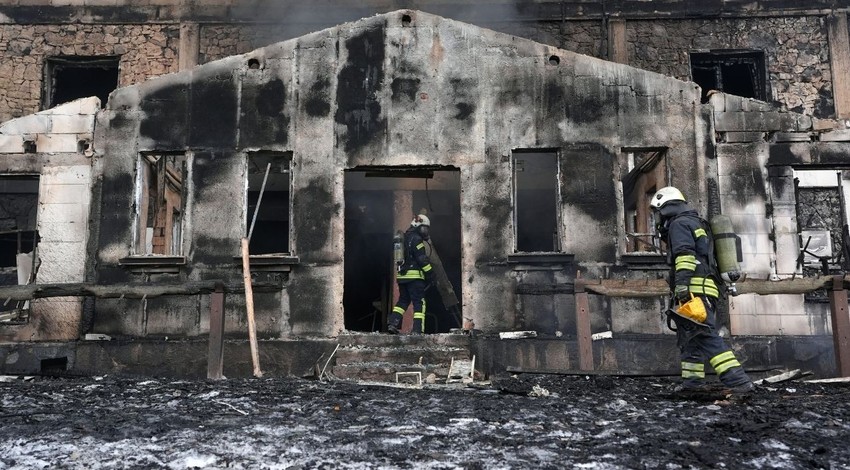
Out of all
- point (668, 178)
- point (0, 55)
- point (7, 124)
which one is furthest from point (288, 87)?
point (0, 55)

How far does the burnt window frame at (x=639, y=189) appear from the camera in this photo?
11.1 m

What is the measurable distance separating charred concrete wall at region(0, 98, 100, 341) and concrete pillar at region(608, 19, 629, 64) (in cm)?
1028

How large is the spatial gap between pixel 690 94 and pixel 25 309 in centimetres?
1021

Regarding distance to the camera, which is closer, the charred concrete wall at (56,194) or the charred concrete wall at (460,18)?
the charred concrete wall at (56,194)

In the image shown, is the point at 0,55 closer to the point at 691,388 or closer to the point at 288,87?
the point at 288,87

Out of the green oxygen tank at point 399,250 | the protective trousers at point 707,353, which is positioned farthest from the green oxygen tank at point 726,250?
the green oxygen tank at point 399,250

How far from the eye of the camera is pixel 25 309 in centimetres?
1113

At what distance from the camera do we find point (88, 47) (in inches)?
650

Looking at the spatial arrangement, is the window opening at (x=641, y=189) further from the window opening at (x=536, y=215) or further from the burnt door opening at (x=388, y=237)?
the burnt door opening at (x=388, y=237)

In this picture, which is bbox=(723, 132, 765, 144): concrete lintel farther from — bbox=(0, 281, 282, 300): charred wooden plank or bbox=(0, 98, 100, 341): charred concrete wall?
bbox=(0, 98, 100, 341): charred concrete wall

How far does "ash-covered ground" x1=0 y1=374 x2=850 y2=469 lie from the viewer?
4.97 m

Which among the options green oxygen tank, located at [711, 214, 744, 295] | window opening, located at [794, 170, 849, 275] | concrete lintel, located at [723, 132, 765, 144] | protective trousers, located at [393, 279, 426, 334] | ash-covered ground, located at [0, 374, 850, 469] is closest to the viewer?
ash-covered ground, located at [0, 374, 850, 469]

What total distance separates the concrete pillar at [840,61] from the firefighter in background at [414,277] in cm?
966

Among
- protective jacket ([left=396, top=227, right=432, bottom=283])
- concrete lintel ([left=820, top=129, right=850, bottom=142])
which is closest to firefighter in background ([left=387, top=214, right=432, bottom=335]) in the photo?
protective jacket ([left=396, top=227, right=432, bottom=283])
